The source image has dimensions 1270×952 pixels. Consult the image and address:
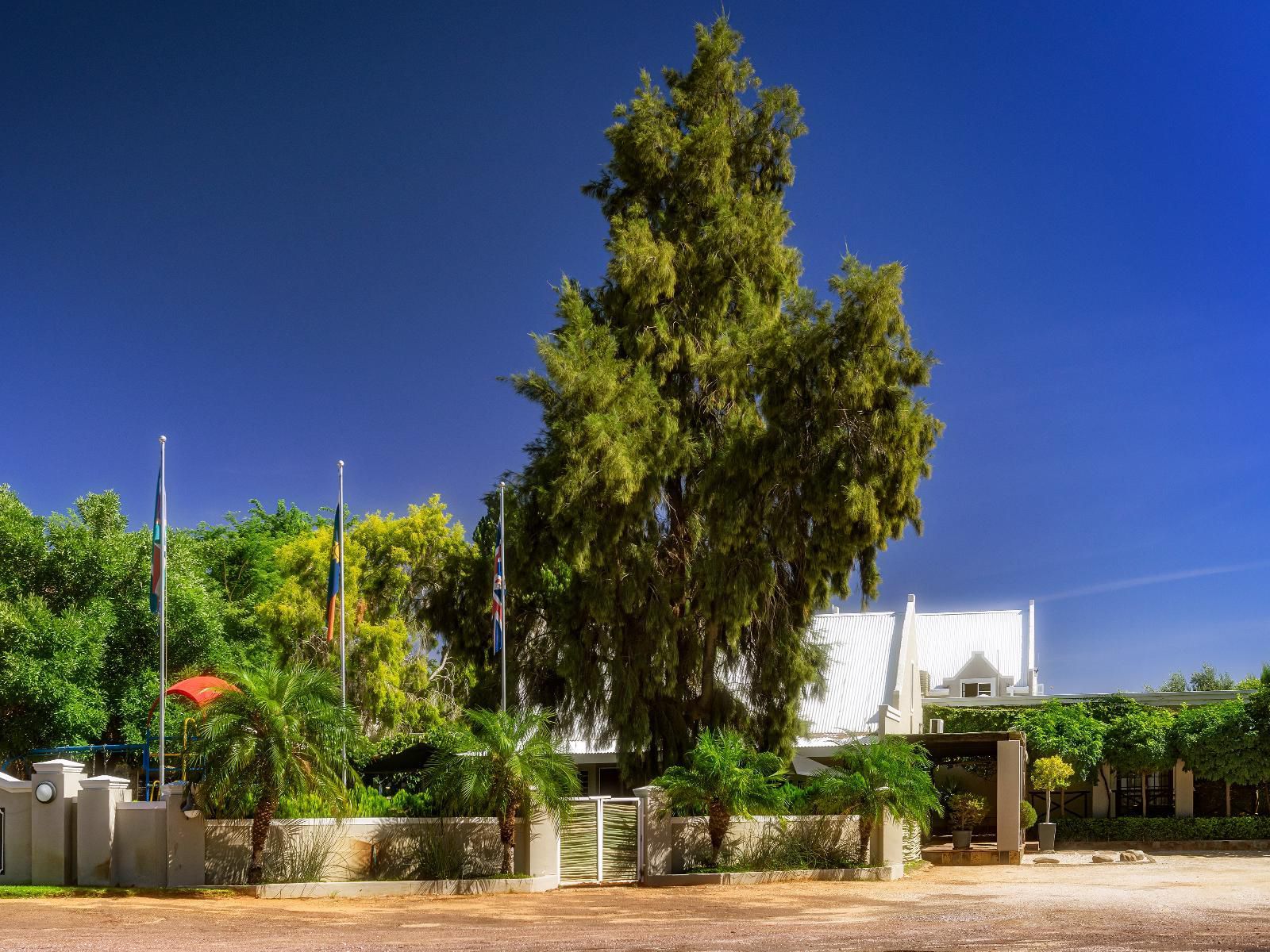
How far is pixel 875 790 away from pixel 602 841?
5.13m

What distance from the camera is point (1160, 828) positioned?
35.4 m

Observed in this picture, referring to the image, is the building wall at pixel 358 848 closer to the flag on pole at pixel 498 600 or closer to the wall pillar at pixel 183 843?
the wall pillar at pixel 183 843

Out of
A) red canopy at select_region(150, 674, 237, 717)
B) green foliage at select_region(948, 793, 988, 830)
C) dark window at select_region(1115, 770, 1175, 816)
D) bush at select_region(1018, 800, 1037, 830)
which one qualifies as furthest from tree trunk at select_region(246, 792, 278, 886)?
dark window at select_region(1115, 770, 1175, 816)

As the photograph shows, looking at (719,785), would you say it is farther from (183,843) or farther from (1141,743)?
(1141,743)

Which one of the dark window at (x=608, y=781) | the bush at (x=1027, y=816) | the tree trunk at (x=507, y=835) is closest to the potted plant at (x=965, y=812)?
the bush at (x=1027, y=816)

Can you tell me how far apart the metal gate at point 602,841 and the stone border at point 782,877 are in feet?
1.86

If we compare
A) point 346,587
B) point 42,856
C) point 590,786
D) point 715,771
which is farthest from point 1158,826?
point 42,856

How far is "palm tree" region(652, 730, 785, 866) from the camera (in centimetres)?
2234

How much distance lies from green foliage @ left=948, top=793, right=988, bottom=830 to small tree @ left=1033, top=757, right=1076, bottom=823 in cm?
405

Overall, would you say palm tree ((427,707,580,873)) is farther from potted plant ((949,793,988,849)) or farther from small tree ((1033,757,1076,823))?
small tree ((1033,757,1076,823))

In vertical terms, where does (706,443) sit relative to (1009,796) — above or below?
above

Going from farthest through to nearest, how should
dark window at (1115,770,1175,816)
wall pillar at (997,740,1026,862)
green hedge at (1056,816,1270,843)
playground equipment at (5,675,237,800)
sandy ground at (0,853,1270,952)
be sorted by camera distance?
dark window at (1115,770,1175,816), green hedge at (1056,816,1270,843), wall pillar at (997,740,1026,862), playground equipment at (5,675,237,800), sandy ground at (0,853,1270,952)

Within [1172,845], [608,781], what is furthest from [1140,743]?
[608,781]

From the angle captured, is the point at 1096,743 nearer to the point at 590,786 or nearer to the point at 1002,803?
the point at 1002,803
